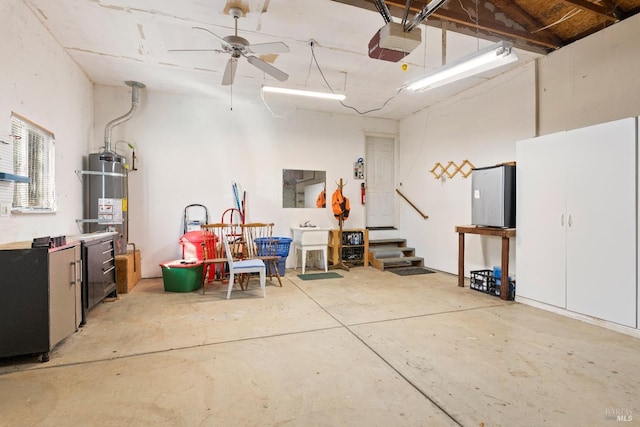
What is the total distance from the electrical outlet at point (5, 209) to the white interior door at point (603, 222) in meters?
5.56

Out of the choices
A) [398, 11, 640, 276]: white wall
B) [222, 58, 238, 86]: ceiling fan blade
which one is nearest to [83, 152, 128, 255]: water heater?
[222, 58, 238, 86]: ceiling fan blade

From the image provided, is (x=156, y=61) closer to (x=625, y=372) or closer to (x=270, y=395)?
(x=270, y=395)

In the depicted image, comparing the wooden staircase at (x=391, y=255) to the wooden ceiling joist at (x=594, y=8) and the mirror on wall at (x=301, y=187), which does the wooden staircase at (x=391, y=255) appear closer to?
the mirror on wall at (x=301, y=187)

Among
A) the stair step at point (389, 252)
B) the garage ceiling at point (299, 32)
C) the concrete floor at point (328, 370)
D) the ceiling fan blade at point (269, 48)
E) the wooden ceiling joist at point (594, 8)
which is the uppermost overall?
the wooden ceiling joist at point (594, 8)

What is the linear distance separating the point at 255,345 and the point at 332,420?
1.18 meters

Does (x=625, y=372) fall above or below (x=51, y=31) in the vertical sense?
below

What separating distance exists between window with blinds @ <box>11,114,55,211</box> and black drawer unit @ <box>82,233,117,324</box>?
671 millimetres

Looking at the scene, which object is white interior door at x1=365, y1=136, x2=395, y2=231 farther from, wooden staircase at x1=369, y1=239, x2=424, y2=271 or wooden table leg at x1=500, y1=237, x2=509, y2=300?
wooden table leg at x1=500, y1=237, x2=509, y2=300

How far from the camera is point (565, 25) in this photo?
388 centimetres

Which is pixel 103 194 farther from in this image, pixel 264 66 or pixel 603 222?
pixel 603 222

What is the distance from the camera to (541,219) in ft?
12.4

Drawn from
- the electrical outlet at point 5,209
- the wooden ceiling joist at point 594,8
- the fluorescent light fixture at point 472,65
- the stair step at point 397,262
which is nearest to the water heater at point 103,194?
the electrical outlet at point 5,209

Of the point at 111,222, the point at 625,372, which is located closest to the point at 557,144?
the point at 625,372

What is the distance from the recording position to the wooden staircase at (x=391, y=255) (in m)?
6.26
